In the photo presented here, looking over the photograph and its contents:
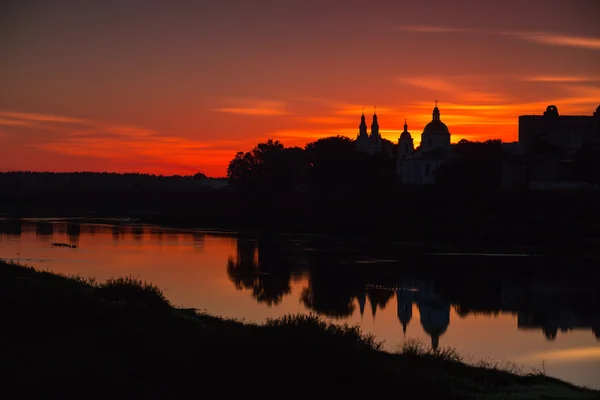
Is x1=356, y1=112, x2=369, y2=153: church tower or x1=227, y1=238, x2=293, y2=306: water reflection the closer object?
x1=227, y1=238, x2=293, y2=306: water reflection

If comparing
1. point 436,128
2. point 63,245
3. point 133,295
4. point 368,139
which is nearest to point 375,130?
point 368,139

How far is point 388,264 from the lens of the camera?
52.2m

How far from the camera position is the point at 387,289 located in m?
39.8

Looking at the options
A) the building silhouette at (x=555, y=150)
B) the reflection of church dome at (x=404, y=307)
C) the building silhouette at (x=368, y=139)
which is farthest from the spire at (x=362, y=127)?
the reflection of church dome at (x=404, y=307)

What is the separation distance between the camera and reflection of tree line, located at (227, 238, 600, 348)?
3222 centimetres

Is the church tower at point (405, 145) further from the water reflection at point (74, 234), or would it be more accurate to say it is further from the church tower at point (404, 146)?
the water reflection at point (74, 234)

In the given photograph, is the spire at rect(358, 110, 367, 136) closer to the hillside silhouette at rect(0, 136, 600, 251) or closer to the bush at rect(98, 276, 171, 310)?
→ the hillside silhouette at rect(0, 136, 600, 251)

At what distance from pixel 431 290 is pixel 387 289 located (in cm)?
208

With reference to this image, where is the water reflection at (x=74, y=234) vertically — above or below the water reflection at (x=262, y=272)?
above

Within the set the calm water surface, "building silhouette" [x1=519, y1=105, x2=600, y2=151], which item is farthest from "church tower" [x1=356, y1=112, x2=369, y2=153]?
the calm water surface

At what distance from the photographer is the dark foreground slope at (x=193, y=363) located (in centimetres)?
1376

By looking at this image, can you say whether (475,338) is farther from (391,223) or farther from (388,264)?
(391,223)

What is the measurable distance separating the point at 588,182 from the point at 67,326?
233 feet

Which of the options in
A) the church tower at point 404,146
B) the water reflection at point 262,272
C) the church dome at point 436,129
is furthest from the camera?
the church tower at point 404,146
